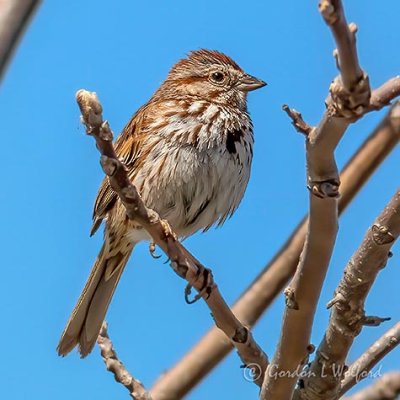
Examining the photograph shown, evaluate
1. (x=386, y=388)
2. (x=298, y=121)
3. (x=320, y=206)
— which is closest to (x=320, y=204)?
(x=320, y=206)

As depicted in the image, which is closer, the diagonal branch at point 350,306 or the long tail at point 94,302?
the diagonal branch at point 350,306

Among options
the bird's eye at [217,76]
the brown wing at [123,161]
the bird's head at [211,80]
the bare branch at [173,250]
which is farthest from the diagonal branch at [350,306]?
the bird's eye at [217,76]

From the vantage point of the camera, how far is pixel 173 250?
9.90 feet

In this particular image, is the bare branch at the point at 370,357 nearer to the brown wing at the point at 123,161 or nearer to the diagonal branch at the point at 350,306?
the diagonal branch at the point at 350,306

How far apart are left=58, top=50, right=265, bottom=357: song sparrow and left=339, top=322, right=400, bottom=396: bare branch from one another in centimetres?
141

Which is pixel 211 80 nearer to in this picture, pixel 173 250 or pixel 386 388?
pixel 173 250

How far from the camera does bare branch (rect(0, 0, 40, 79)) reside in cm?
231

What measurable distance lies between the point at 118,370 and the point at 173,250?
518mm

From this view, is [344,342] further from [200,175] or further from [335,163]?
[200,175]

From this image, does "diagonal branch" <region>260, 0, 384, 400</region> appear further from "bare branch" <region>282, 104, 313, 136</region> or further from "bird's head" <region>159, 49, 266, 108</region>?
"bird's head" <region>159, 49, 266, 108</region>

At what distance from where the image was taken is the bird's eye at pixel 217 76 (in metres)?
4.70

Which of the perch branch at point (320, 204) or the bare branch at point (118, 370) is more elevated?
the perch branch at point (320, 204)

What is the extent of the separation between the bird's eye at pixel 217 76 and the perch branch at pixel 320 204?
→ 2218 mm

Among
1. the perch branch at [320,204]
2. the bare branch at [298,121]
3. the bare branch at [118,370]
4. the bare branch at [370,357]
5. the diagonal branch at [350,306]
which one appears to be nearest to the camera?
the perch branch at [320,204]
